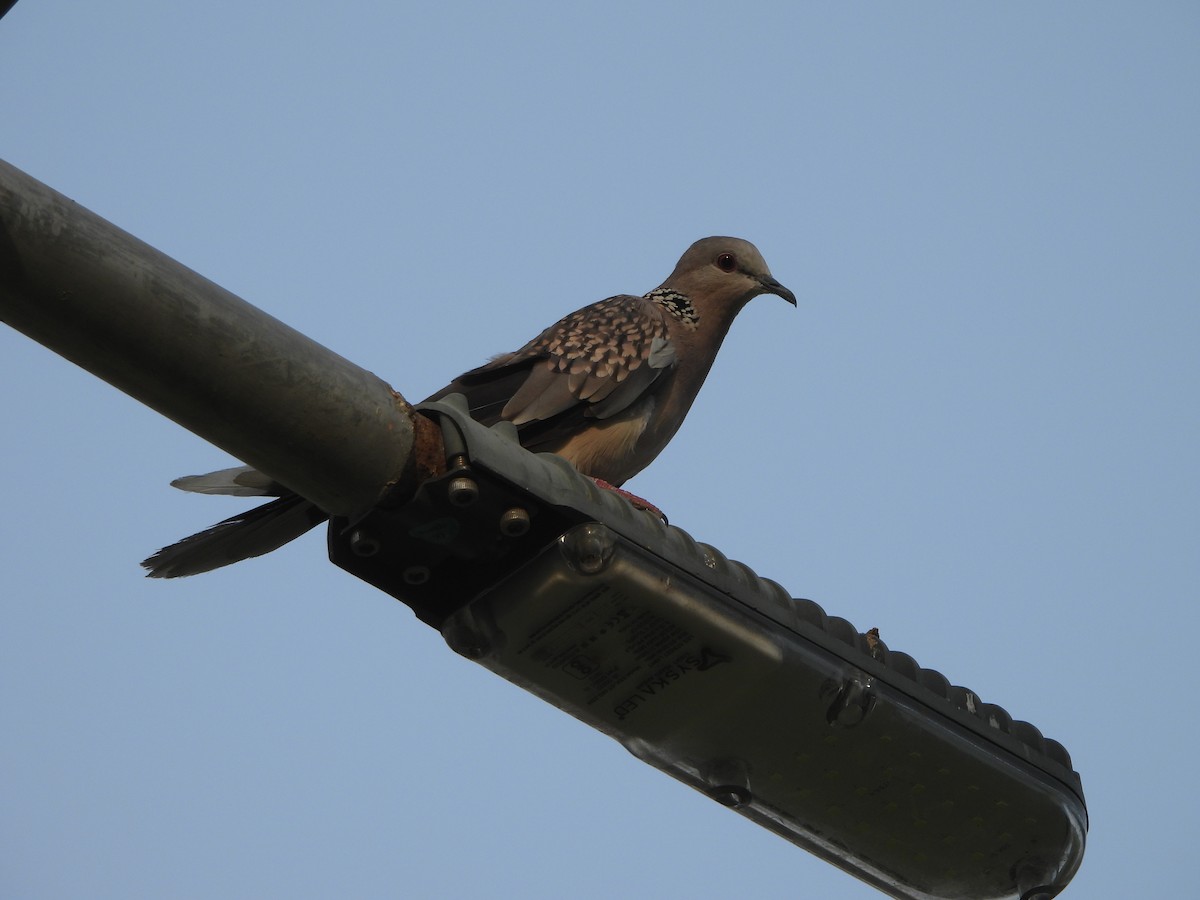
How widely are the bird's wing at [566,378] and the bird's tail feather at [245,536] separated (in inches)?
53.5

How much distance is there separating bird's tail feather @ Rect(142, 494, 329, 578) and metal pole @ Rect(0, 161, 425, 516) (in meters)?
1.50

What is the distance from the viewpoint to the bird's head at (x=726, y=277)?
23.0 feet

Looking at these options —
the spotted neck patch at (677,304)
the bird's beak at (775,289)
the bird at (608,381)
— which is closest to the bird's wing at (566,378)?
the bird at (608,381)

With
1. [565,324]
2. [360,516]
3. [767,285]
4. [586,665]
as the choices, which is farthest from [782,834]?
[767,285]

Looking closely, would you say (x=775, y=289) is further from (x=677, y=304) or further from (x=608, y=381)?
(x=608, y=381)

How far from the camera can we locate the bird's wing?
5957 millimetres

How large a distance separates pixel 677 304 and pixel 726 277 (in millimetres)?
319

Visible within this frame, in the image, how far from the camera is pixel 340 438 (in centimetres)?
271

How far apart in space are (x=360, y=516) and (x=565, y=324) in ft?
12.0

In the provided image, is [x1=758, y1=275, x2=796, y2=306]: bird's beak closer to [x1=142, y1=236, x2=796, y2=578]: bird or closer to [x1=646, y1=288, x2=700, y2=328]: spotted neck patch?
[x1=142, y1=236, x2=796, y2=578]: bird


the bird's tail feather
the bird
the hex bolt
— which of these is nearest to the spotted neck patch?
the bird

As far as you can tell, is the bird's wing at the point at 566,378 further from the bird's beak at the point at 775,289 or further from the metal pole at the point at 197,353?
the metal pole at the point at 197,353

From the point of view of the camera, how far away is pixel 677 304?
6879mm

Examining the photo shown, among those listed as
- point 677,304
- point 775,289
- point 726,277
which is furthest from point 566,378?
point 775,289
